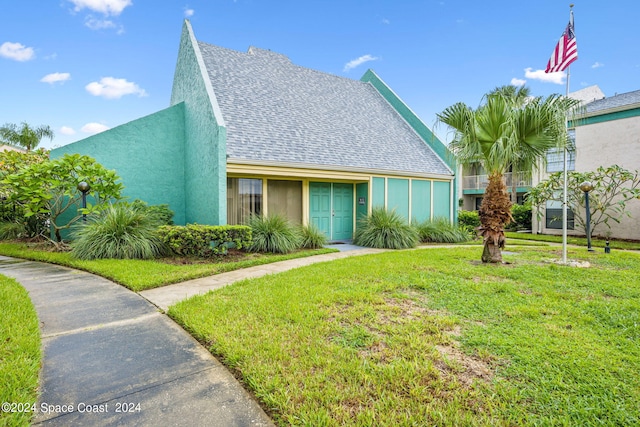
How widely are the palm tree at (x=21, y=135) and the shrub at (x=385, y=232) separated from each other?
26622 mm

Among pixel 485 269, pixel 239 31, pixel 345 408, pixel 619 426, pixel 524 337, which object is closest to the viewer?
pixel 619 426

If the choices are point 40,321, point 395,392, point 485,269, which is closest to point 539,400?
point 395,392

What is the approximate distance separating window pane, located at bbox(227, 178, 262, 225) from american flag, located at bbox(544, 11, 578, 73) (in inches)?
341

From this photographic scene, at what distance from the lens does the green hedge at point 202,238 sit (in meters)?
7.23

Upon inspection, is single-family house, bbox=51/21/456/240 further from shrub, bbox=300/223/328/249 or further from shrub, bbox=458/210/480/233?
shrub, bbox=458/210/480/233

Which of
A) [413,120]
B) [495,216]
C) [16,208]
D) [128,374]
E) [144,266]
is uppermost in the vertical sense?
[413,120]

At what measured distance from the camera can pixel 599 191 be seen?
12508 mm

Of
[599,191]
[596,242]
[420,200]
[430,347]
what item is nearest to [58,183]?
[430,347]

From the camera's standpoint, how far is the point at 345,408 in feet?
6.81

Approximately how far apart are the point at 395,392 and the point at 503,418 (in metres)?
0.71

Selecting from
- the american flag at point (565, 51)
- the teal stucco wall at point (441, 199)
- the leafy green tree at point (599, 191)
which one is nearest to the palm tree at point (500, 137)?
the american flag at point (565, 51)

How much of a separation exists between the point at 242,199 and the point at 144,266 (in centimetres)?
403

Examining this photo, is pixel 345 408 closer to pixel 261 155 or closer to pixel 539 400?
pixel 539 400

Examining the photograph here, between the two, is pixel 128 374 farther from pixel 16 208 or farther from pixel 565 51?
pixel 16 208
